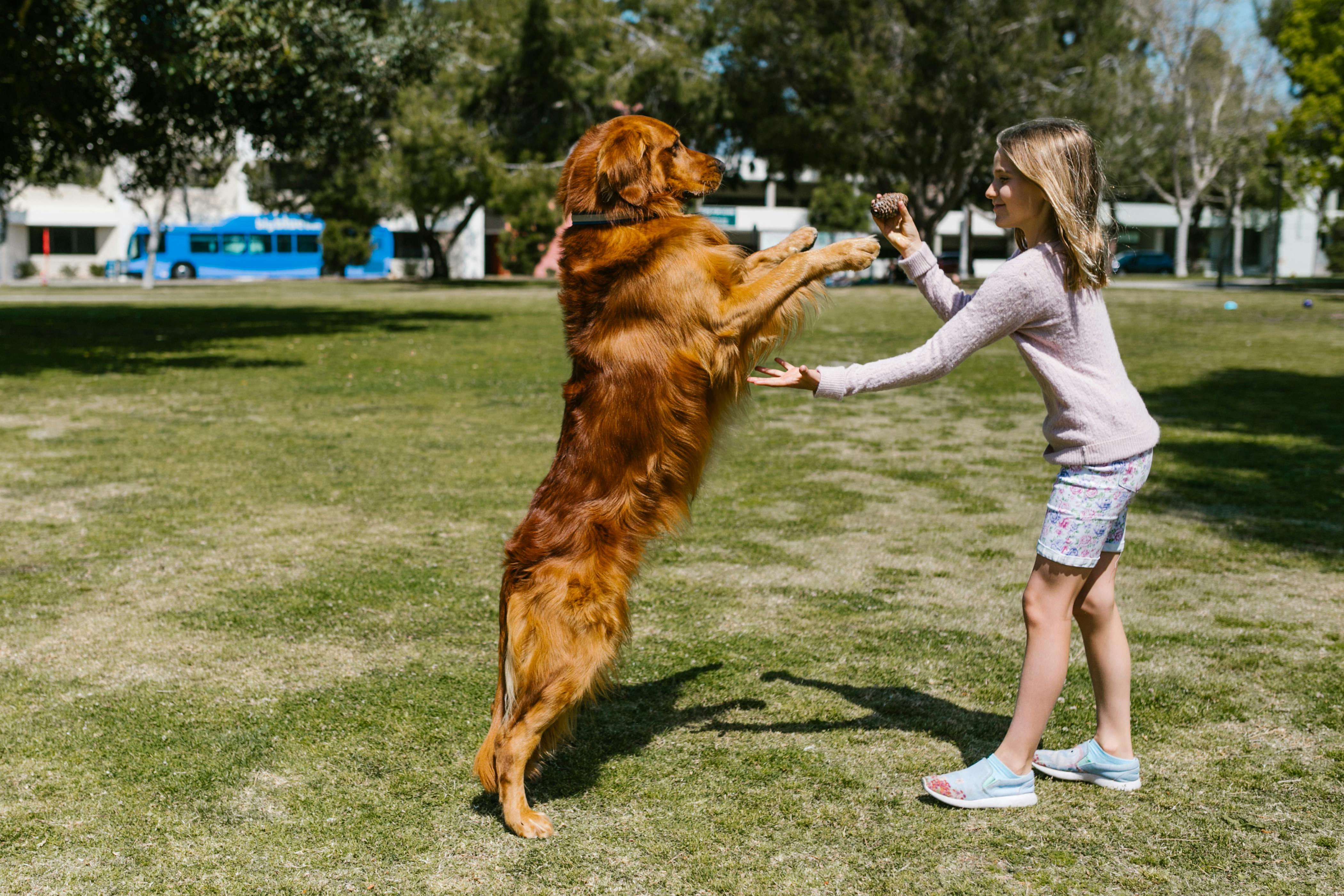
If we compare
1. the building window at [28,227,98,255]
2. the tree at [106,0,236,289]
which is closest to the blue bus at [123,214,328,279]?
the building window at [28,227,98,255]

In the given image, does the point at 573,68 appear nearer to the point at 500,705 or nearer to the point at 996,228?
the point at 996,228

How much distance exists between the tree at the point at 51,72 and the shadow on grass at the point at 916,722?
1550 centimetres

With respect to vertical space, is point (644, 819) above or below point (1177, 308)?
below

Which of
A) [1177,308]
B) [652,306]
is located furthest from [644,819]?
[1177,308]

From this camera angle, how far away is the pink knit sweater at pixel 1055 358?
135 inches

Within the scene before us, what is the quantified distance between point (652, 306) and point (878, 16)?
146ft

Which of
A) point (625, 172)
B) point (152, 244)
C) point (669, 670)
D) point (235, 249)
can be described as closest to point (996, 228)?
point (235, 249)

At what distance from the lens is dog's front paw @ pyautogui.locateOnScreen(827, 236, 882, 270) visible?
372cm

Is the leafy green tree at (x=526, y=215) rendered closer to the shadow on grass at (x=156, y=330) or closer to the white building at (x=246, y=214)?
the white building at (x=246, y=214)

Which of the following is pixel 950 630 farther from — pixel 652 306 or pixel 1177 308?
pixel 1177 308

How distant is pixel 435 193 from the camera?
44750 millimetres

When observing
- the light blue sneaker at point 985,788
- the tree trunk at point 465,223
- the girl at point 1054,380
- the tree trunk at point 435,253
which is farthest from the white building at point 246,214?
the light blue sneaker at point 985,788

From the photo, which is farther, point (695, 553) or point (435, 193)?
point (435, 193)

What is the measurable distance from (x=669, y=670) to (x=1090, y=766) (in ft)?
5.86
